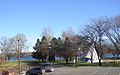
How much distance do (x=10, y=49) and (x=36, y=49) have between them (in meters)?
9.87

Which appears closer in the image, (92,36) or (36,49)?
(92,36)

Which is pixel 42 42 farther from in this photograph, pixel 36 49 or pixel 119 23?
pixel 119 23

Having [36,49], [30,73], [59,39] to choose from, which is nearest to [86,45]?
[59,39]

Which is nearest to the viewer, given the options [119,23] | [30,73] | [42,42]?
[30,73]

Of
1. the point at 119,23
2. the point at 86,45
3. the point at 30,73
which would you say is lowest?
the point at 30,73

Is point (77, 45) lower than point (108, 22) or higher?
lower

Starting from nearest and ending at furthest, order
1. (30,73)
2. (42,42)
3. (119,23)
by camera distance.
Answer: (30,73) → (119,23) → (42,42)

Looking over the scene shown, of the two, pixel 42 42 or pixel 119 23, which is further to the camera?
pixel 42 42

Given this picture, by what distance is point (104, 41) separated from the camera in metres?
95.8

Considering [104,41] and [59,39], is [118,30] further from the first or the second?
[59,39]

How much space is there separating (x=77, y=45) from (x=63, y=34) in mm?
18078

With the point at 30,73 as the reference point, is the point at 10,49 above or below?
above

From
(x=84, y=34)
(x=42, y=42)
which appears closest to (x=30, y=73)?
(x=84, y=34)

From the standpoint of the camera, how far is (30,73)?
5684 cm
